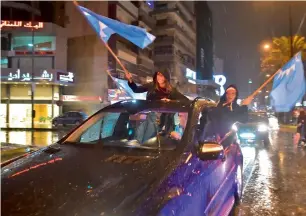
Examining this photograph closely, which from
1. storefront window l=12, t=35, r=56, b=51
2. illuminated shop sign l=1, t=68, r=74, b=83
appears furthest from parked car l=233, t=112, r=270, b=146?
storefront window l=12, t=35, r=56, b=51

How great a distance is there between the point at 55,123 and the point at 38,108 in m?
7.41

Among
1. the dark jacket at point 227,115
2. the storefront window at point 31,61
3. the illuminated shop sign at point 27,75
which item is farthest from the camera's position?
the storefront window at point 31,61

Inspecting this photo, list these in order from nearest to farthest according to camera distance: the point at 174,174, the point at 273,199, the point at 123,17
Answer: the point at 174,174 → the point at 273,199 → the point at 123,17

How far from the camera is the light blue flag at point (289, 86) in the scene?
351 inches

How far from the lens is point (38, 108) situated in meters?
38.8

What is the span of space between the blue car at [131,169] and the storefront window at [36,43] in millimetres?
35622

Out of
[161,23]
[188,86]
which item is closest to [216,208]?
[161,23]

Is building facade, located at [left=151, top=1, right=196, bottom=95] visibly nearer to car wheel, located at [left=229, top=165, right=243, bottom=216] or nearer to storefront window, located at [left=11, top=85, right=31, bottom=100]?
storefront window, located at [left=11, top=85, right=31, bottom=100]

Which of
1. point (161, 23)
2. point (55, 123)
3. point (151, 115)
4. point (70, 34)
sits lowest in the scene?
point (55, 123)

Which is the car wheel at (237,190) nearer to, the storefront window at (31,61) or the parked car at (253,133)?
the parked car at (253,133)

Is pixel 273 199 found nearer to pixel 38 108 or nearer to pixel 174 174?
pixel 174 174

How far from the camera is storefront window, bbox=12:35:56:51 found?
3832 cm

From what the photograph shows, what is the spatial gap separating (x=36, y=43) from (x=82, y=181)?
39.0 metres

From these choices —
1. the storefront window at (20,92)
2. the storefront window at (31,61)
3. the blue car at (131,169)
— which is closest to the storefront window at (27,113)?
the storefront window at (20,92)
